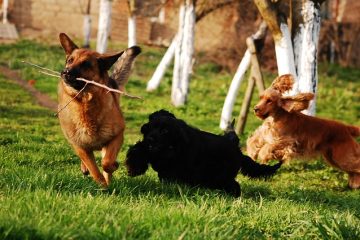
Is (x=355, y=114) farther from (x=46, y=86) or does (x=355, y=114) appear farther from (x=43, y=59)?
(x=43, y=59)

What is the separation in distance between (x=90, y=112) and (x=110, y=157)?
0.51 m

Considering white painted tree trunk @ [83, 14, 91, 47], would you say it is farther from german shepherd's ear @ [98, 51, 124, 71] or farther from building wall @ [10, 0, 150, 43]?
german shepherd's ear @ [98, 51, 124, 71]

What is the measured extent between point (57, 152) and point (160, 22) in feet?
73.0

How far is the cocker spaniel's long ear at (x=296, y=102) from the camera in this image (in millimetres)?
9094

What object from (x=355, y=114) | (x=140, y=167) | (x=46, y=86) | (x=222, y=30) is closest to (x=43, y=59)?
(x=46, y=86)

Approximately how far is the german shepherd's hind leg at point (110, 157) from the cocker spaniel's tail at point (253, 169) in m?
1.75

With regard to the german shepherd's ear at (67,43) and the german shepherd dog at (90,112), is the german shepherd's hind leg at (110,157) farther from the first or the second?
the german shepherd's ear at (67,43)

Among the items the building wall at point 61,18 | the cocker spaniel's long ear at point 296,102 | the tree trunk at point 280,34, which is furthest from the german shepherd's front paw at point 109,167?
the building wall at point 61,18

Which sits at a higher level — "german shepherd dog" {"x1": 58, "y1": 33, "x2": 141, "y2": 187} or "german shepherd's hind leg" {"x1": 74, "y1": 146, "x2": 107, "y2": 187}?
"german shepherd dog" {"x1": 58, "y1": 33, "x2": 141, "y2": 187}

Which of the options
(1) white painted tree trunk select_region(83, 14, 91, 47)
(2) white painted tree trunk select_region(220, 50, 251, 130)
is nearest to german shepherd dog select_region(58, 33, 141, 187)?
(2) white painted tree trunk select_region(220, 50, 251, 130)

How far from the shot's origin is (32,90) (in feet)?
54.7

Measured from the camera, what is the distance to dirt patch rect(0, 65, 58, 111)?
14930 millimetres

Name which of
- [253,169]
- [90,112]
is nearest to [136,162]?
[90,112]

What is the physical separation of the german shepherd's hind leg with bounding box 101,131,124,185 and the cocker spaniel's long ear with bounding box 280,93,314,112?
3323 mm
